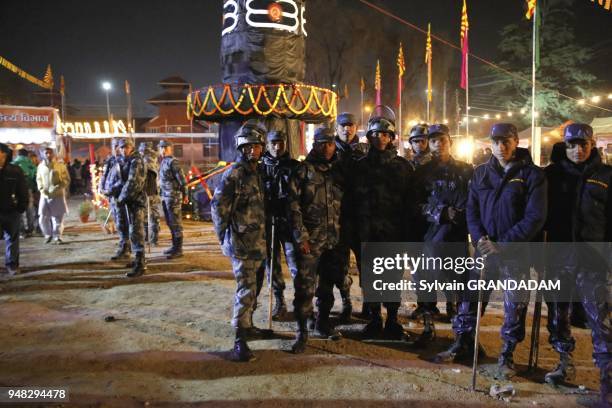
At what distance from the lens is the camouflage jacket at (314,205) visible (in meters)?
4.85

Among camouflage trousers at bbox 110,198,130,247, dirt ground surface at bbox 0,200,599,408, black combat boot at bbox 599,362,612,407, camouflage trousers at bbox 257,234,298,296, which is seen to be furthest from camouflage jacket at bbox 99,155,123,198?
black combat boot at bbox 599,362,612,407

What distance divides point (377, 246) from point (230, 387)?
2211 mm

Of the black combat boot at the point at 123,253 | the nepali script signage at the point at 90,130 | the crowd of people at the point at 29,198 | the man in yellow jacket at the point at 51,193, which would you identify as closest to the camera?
the crowd of people at the point at 29,198

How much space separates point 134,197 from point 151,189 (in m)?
2.09

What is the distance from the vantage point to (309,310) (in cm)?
502

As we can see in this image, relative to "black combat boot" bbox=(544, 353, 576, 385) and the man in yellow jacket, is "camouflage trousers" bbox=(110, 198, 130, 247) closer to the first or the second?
Result: the man in yellow jacket

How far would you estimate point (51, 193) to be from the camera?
10.8m

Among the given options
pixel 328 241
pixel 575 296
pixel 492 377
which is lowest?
pixel 492 377

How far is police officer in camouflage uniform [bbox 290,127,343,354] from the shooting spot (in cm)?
487

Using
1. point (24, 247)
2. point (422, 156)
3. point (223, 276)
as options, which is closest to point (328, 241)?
point (422, 156)

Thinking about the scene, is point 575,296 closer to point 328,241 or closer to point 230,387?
point 328,241

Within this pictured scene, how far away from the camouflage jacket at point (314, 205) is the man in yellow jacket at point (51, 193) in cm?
820

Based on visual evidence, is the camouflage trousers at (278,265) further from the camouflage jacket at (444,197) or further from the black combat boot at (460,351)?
the black combat boot at (460,351)

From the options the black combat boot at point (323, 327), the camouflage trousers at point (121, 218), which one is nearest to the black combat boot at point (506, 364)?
the black combat boot at point (323, 327)
